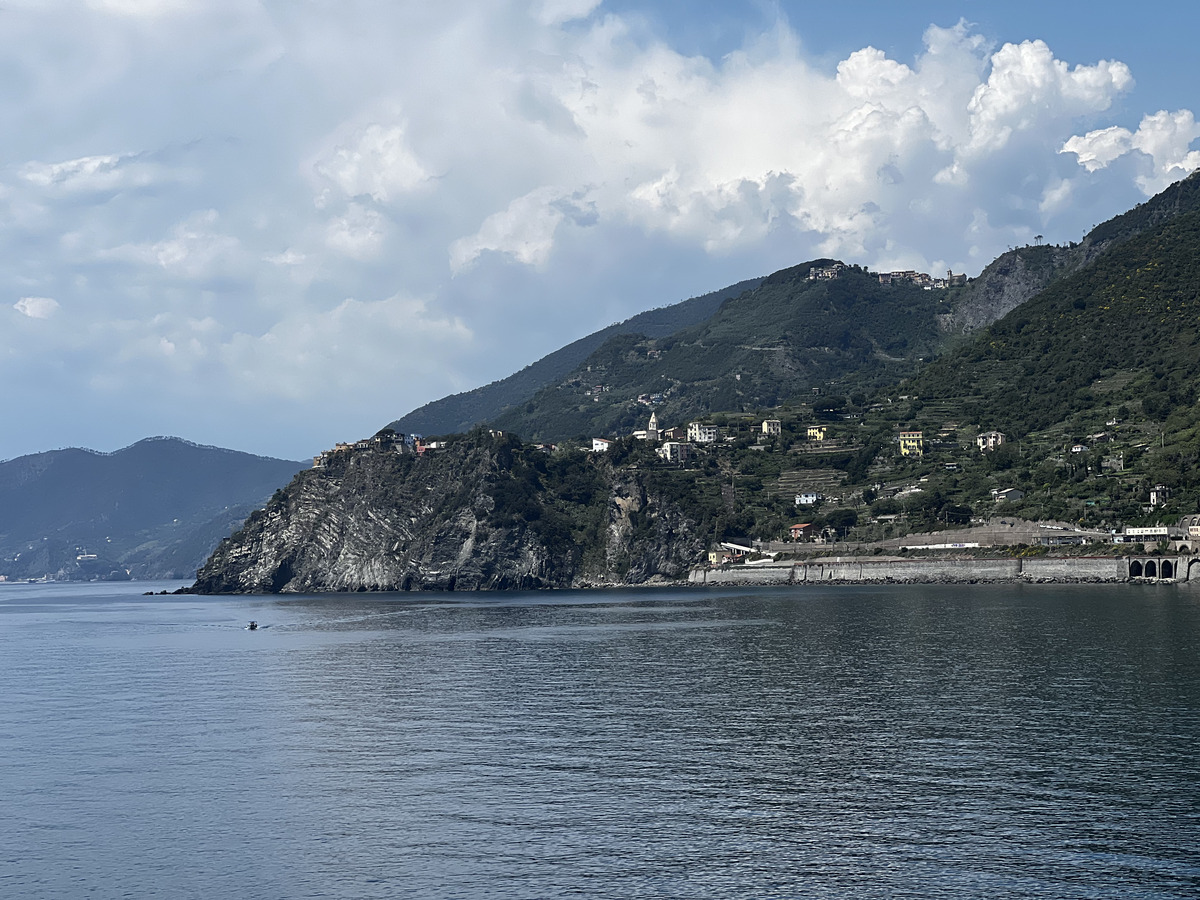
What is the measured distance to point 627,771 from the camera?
138 feet

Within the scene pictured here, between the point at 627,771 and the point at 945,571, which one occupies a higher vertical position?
the point at 945,571

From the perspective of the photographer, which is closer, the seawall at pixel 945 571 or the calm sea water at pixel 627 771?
the calm sea water at pixel 627 771

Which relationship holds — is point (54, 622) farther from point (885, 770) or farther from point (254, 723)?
point (885, 770)

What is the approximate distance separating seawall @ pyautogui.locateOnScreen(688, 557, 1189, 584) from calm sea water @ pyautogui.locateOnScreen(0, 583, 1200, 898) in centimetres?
6829

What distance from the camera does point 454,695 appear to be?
62594mm

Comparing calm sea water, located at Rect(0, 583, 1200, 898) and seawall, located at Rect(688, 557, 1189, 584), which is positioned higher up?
seawall, located at Rect(688, 557, 1189, 584)

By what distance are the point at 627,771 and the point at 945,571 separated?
13437 centimetres

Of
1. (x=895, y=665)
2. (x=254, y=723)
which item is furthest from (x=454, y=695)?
(x=895, y=665)

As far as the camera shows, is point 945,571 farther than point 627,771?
Yes

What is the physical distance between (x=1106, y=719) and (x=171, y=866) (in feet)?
123

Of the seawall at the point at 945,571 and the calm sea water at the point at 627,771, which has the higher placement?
the seawall at the point at 945,571

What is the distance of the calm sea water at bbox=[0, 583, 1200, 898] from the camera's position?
3114 centimetres

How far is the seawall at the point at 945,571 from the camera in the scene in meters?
149

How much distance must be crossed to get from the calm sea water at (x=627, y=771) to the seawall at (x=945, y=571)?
68.3 m
